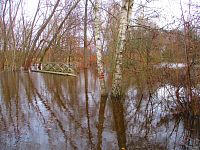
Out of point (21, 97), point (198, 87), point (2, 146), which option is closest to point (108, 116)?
point (198, 87)

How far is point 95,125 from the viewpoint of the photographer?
27.6ft

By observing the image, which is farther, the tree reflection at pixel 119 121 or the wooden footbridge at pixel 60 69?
the wooden footbridge at pixel 60 69

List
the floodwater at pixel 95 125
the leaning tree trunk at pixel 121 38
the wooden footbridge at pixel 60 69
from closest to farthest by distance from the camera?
the floodwater at pixel 95 125 < the leaning tree trunk at pixel 121 38 < the wooden footbridge at pixel 60 69

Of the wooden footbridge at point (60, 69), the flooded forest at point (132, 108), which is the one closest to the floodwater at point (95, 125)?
the flooded forest at point (132, 108)

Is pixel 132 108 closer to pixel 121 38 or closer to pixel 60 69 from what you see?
pixel 121 38

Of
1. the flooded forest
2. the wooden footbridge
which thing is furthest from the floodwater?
the wooden footbridge

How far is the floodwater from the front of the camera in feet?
22.1

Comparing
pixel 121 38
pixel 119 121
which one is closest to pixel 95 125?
pixel 119 121

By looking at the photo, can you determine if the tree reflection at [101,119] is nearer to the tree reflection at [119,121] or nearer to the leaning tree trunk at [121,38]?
the tree reflection at [119,121]

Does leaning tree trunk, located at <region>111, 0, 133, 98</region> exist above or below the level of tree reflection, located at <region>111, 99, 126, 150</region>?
above

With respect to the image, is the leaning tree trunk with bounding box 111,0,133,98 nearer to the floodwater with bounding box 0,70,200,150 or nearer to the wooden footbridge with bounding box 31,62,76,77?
the floodwater with bounding box 0,70,200,150

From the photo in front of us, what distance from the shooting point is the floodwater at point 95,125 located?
6750 millimetres

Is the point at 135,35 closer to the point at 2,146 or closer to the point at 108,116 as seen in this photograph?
the point at 108,116

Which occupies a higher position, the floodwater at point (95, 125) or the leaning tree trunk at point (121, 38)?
the leaning tree trunk at point (121, 38)
